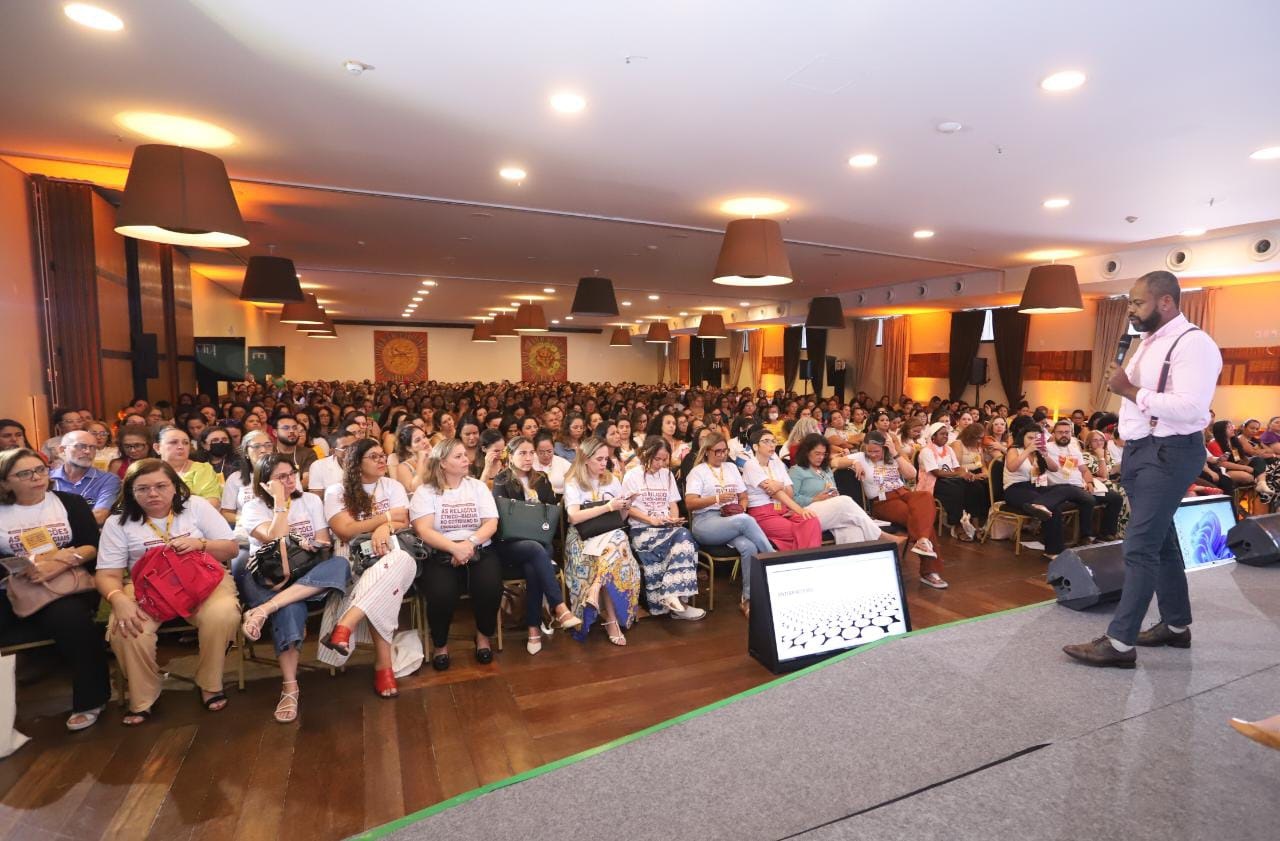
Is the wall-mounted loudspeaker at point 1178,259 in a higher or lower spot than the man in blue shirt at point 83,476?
higher

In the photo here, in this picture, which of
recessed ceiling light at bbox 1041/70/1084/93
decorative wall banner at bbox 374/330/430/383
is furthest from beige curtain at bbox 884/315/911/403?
decorative wall banner at bbox 374/330/430/383

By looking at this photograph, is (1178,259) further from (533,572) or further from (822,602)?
(533,572)

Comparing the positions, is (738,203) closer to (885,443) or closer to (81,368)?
(885,443)

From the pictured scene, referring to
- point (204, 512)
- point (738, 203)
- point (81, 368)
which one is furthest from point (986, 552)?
point (81, 368)

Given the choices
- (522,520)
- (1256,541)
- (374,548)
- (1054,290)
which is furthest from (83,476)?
(1054,290)

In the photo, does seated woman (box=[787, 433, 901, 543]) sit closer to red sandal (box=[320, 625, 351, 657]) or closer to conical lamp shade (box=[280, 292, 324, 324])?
red sandal (box=[320, 625, 351, 657])

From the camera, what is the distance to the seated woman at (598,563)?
12.8ft

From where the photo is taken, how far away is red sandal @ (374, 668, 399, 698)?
10.5 feet

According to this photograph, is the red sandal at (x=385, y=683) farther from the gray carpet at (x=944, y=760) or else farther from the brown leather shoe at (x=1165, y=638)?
the brown leather shoe at (x=1165, y=638)

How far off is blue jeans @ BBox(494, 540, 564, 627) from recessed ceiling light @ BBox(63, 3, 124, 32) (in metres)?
3.13

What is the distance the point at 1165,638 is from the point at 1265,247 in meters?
7.59

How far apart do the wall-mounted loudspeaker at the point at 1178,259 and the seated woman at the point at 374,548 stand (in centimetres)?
954

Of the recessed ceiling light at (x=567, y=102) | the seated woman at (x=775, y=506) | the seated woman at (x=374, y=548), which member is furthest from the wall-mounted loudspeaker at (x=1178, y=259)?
the seated woman at (x=374, y=548)

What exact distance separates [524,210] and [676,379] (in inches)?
806
